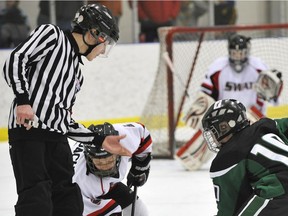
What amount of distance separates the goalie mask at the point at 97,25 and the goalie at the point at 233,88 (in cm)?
286

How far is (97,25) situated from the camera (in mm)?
3082

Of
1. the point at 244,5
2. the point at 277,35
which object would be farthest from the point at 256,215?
the point at 244,5

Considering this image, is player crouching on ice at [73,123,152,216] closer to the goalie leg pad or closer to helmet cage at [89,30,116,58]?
helmet cage at [89,30,116,58]

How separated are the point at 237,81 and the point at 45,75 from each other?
3.56 meters

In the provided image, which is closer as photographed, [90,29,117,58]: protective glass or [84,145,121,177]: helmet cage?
[90,29,117,58]: protective glass

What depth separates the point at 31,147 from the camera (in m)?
3.00

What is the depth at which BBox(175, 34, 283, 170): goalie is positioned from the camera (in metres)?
6.00

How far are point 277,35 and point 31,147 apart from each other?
4.55m

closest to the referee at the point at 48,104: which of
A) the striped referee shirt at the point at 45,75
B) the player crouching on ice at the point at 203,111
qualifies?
the striped referee shirt at the point at 45,75

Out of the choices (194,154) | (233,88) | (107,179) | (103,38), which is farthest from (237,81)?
(103,38)

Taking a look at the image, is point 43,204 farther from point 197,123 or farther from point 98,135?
point 197,123

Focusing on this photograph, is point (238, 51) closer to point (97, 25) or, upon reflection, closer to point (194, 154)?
point (194, 154)

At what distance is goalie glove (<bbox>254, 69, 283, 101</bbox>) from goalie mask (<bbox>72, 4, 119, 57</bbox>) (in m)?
3.01

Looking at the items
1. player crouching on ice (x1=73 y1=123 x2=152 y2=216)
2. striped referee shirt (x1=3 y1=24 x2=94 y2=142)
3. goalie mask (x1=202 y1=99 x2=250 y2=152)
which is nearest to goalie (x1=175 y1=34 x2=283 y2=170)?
player crouching on ice (x1=73 y1=123 x2=152 y2=216)
